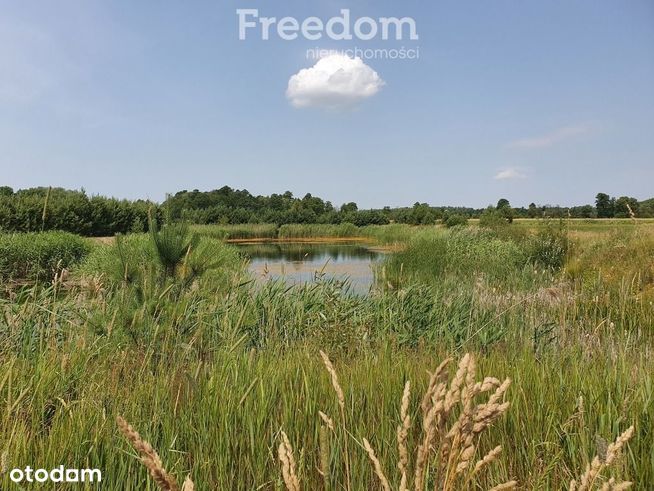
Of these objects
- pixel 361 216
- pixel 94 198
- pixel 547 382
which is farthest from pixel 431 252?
pixel 361 216

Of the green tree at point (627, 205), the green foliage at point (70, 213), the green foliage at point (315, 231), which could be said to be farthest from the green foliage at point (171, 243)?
the green foliage at point (315, 231)

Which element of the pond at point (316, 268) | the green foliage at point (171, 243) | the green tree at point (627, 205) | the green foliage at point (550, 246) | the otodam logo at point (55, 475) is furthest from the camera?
the green foliage at point (550, 246)

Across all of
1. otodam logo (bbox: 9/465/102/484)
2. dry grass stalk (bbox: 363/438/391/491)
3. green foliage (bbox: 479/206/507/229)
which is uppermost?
green foliage (bbox: 479/206/507/229)

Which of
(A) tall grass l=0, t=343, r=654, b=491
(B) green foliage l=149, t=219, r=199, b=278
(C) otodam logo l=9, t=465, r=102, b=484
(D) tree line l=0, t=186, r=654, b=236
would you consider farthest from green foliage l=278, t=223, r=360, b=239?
(C) otodam logo l=9, t=465, r=102, b=484

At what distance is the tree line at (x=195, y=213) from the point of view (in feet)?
27.9

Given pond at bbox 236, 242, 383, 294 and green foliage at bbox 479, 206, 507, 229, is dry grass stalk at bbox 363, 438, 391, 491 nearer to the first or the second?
pond at bbox 236, 242, 383, 294

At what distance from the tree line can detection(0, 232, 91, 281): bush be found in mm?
1702

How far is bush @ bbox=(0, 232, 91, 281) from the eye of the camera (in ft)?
42.3

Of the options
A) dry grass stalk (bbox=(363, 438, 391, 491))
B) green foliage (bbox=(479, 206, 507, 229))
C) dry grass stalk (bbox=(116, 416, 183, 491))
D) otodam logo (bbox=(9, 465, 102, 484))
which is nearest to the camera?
dry grass stalk (bbox=(116, 416, 183, 491))

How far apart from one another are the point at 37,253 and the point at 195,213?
24.0 metres

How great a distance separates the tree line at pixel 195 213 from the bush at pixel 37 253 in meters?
1.70

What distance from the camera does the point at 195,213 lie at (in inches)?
1470

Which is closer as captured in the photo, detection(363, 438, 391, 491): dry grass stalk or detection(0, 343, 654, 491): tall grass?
detection(363, 438, 391, 491): dry grass stalk

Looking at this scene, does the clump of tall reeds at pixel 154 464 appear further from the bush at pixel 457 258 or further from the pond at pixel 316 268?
the bush at pixel 457 258
